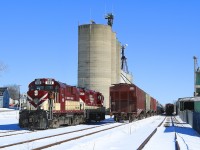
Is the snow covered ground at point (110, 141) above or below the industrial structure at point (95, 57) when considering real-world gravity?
below

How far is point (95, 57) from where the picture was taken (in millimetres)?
91375

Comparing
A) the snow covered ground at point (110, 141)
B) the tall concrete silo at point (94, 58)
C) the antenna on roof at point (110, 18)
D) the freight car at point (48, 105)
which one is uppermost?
the antenna on roof at point (110, 18)

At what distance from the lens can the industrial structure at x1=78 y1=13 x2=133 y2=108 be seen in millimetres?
91000

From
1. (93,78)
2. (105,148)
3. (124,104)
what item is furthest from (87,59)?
(105,148)

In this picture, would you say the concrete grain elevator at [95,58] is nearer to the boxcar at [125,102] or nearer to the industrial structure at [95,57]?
the industrial structure at [95,57]

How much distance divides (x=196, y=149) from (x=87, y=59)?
76277 millimetres

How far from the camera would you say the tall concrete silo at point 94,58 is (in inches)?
3583

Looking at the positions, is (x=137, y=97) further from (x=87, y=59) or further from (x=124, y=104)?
(x=87, y=59)

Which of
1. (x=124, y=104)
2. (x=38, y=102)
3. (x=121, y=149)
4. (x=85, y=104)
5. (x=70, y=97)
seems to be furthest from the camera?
(x=124, y=104)

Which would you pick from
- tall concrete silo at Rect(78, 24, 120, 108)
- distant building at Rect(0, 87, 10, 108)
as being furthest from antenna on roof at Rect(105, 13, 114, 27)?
distant building at Rect(0, 87, 10, 108)

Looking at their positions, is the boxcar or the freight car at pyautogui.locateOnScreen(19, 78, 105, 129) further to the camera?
the boxcar

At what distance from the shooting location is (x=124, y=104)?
39.4 m

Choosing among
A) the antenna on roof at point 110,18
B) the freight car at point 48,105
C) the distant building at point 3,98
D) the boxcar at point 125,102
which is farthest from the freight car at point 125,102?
the distant building at point 3,98

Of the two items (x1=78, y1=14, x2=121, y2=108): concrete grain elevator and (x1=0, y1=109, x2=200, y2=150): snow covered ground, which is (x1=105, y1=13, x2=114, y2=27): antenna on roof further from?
(x1=0, y1=109, x2=200, y2=150): snow covered ground
